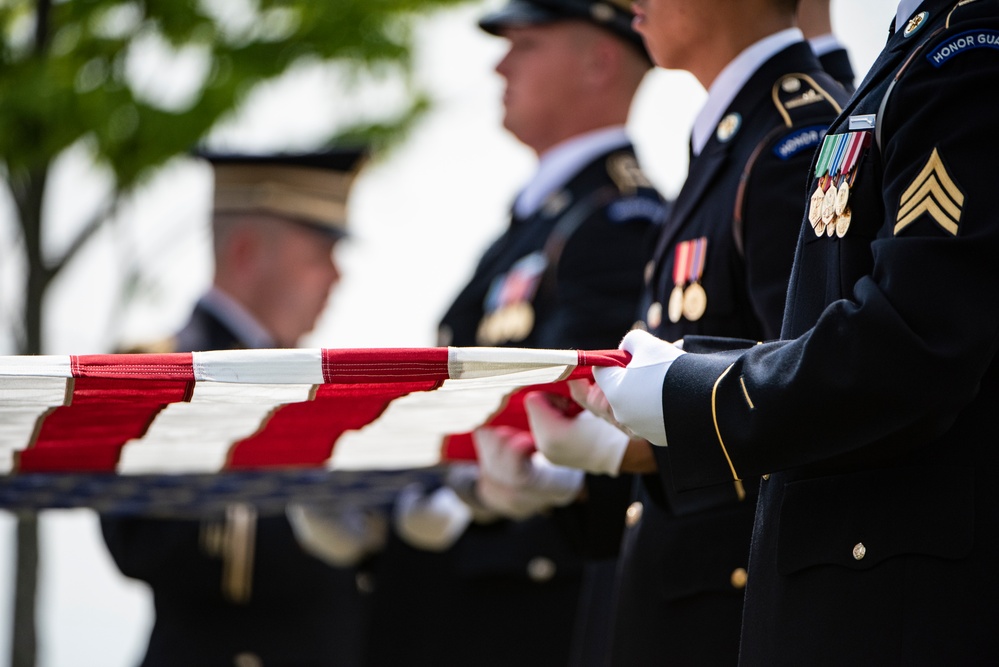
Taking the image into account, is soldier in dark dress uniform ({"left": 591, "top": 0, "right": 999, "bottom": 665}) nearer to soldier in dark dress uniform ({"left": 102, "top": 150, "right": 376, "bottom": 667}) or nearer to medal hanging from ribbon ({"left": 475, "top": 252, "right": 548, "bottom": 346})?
medal hanging from ribbon ({"left": 475, "top": 252, "right": 548, "bottom": 346})

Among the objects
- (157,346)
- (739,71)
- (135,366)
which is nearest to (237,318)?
(157,346)

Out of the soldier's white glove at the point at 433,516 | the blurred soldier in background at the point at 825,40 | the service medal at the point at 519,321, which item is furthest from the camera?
the soldier's white glove at the point at 433,516

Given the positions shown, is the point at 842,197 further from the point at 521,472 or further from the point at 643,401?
the point at 521,472

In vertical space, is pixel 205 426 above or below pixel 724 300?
below

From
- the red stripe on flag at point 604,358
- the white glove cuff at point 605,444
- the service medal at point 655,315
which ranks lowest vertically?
the white glove cuff at point 605,444

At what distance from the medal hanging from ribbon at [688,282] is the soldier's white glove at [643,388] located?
0.57 m

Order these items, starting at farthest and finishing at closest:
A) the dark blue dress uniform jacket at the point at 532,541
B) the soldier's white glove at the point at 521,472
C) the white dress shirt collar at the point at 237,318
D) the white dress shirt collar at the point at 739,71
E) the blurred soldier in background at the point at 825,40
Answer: the white dress shirt collar at the point at 237,318, the dark blue dress uniform jacket at the point at 532,541, the soldier's white glove at the point at 521,472, the blurred soldier in background at the point at 825,40, the white dress shirt collar at the point at 739,71

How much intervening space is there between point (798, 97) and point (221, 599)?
3.06 meters

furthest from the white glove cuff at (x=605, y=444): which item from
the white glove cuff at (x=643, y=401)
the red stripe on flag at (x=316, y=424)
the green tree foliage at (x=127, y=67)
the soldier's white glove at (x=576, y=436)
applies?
the green tree foliage at (x=127, y=67)

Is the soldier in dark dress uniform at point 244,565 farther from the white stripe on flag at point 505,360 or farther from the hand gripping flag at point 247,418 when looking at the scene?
the white stripe on flag at point 505,360

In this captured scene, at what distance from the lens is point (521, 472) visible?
3502 millimetres

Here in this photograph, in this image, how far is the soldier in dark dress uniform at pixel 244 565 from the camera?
202 inches

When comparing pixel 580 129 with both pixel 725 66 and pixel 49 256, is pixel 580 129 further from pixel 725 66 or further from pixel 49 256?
pixel 49 256

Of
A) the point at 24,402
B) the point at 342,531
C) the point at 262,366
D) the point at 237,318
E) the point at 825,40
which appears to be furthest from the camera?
the point at 237,318
